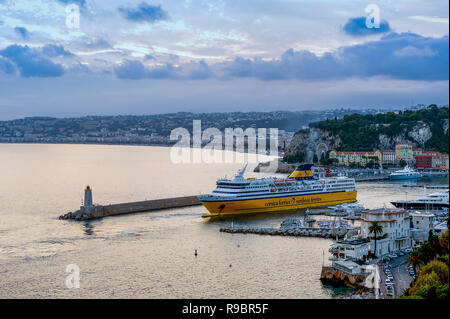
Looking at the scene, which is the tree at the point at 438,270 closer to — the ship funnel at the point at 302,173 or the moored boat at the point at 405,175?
the ship funnel at the point at 302,173

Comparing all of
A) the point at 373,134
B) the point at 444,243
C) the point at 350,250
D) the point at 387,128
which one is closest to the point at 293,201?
the point at 350,250

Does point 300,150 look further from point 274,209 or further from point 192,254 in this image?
point 192,254

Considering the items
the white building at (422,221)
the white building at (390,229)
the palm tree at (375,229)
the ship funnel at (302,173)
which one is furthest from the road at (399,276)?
the ship funnel at (302,173)

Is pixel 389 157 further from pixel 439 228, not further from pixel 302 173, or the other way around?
pixel 439 228

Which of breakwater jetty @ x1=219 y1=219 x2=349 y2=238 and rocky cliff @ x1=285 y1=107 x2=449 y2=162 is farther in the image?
rocky cliff @ x1=285 y1=107 x2=449 y2=162

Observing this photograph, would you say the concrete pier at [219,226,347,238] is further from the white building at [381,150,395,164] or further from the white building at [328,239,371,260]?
the white building at [381,150,395,164]

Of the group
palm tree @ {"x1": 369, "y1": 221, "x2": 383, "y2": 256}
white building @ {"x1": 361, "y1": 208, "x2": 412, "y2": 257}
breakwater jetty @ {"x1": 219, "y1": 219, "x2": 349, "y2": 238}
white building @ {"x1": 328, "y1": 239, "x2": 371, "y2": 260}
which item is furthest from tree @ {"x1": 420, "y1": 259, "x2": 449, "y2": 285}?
breakwater jetty @ {"x1": 219, "y1": 219, "x2": 349, "y2": 238}
